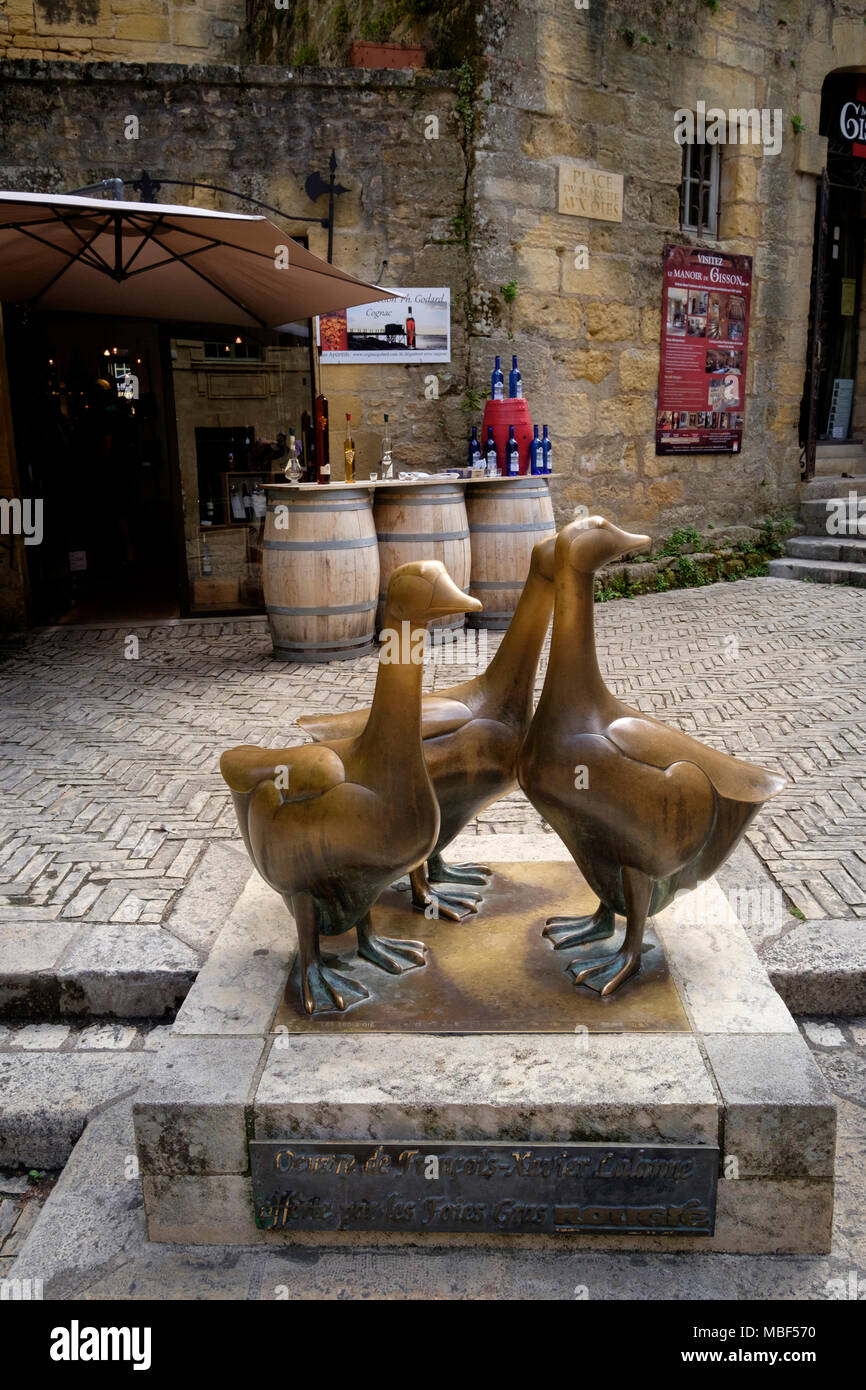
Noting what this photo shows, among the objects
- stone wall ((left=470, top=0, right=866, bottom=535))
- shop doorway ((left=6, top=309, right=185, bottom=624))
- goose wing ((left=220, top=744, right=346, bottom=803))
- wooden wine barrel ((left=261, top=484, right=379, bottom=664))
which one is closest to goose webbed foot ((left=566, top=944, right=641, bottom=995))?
goose wing ((left=220, top=744, right=346, bottom=803))

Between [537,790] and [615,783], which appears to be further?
[537,790]

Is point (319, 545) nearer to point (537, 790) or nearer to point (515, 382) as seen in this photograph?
point (515, 382)

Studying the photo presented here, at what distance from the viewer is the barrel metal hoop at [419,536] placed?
7.33m

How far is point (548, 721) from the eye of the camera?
7.56 feet

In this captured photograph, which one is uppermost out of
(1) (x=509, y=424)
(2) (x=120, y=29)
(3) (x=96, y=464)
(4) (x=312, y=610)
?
→ (2) (x=120, y=29)

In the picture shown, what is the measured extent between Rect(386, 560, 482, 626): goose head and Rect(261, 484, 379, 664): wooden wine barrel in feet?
16.1

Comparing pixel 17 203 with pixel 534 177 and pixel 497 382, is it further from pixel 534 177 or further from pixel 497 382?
pixel 534 177

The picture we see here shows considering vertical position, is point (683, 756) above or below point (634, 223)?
below

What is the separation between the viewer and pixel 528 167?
8211mm

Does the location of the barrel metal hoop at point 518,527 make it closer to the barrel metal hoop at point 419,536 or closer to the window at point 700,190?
the barrel metal hoop at point 419,536

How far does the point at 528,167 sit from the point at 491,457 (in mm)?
2277

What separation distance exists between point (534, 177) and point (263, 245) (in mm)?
3191

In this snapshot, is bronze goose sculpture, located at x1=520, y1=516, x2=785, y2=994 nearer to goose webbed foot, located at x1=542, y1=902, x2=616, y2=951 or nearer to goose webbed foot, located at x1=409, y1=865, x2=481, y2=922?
goose webbed foot, located at x1=542, y1=902, x2=616, y2=951

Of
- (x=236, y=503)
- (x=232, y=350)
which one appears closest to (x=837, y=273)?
(x=232, y=350)
